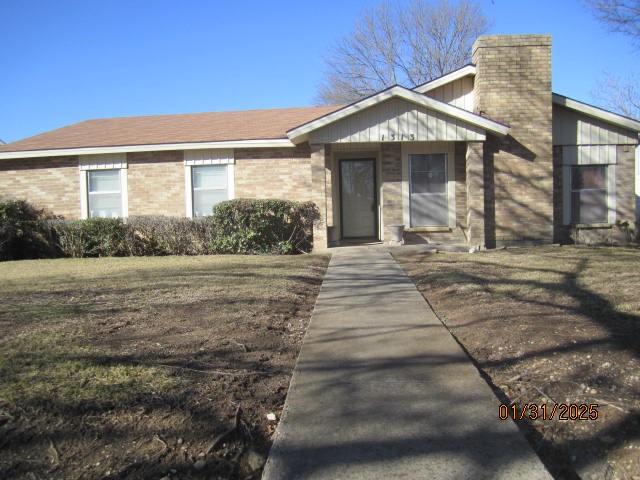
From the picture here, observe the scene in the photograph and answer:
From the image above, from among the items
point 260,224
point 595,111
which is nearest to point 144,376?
point 260,224

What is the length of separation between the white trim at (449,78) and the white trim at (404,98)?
1528 mm

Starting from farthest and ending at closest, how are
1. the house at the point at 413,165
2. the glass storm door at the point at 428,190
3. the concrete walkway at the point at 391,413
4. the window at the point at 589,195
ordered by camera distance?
the window at the point at 589,195, the glass storm door at the point at 428,190, the house at the point at 413,165, the concrete walkway at the point at 391,413

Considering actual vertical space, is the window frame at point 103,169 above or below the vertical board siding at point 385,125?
below

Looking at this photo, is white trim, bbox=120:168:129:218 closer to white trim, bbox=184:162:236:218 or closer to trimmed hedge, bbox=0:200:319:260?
trimmed hedge, bbox=0:200:319:260

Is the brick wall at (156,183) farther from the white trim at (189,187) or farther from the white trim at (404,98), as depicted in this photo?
the white trim at (404,98)

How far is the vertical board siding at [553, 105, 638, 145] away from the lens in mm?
14242

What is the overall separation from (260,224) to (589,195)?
9179 millimetres

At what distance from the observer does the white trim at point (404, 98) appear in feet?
40.8

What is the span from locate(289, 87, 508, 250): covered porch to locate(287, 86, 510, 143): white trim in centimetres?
2

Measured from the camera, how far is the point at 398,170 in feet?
45.4

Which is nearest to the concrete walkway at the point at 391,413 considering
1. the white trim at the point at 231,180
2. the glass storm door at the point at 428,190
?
the glass storm door at the point at 428,190

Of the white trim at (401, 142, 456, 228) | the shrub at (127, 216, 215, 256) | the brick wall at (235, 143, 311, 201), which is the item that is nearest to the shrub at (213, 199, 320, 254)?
the shrub at (127, 216, 215, 256)

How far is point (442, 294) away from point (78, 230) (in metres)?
9.98

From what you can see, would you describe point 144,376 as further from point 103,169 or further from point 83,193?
point 83,193
